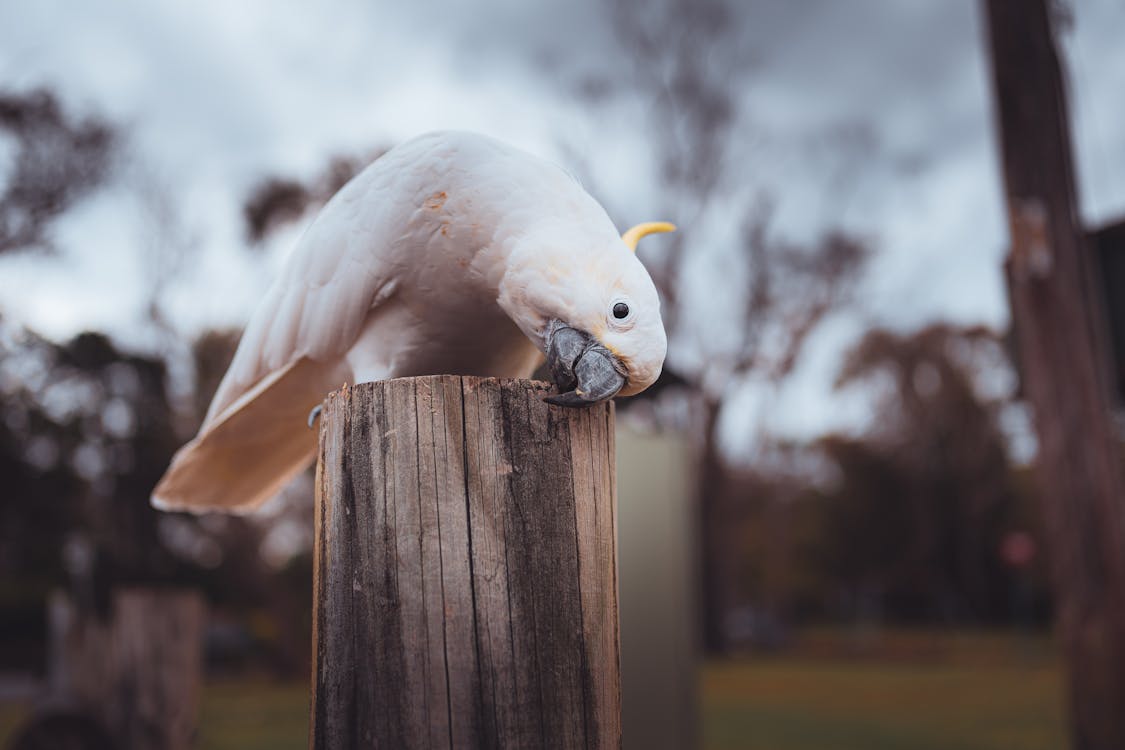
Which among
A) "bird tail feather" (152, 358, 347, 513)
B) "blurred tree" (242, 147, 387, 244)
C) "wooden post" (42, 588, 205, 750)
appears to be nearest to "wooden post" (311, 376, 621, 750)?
"bird tail feather" (152, 358, 347, 513)

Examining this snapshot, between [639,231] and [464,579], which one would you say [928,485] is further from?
[464,579]

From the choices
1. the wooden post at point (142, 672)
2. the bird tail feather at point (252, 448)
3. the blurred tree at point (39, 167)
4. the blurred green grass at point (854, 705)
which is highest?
the blurred tree at point (39, 167)

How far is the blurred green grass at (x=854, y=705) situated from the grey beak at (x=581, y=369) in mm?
5399

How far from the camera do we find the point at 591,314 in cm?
160

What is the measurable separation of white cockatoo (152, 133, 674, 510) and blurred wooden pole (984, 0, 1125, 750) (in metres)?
2.71

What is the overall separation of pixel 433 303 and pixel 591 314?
52cm

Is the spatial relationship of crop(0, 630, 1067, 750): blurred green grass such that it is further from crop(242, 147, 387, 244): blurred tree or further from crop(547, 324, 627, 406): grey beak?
crop(547, 324, 627, 406): grey beak

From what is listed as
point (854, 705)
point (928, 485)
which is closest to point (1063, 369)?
point (854, 705)

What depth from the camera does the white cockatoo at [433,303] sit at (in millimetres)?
1603

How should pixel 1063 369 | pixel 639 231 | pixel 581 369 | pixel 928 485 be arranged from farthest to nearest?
pixel 928 485
pixel 1063 369
pixel 639 231
pixel 581 369

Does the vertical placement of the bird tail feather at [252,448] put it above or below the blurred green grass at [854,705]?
above

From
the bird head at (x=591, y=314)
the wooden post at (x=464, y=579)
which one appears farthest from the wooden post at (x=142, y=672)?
the bird head at (x=591, y=314)

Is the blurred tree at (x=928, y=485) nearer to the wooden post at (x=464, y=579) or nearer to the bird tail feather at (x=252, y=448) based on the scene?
the bird tail feather at (x=252, y=448)

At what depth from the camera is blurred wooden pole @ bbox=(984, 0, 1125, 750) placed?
3.57 meters
